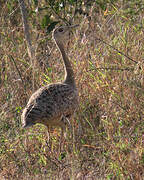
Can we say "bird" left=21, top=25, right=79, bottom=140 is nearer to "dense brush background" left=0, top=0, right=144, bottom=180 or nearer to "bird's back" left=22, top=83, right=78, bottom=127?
"bird's back" left=22, top=83, right=78, bottom=127

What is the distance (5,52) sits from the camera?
6.40 m

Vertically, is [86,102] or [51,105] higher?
[51,105]

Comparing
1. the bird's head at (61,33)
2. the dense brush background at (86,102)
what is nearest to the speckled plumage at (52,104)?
the dense brush background at (86,102)

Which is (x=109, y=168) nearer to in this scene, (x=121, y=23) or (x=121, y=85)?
(x=121, y=85)

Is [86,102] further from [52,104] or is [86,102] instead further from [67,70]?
[52,104]

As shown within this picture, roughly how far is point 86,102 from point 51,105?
0.67 metres

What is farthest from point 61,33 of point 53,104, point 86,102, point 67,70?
point 53,104

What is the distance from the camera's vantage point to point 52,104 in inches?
195

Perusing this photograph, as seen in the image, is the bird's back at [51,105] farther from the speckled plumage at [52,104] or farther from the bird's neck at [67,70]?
the bird's neck at [67,70]

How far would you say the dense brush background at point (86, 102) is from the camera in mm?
4426

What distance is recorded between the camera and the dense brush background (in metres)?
4.43

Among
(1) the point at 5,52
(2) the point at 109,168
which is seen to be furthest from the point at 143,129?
(1) the point at 5,52

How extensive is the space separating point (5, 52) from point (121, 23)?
5.33 feet

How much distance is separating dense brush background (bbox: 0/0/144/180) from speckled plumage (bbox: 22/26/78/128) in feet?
0.54
